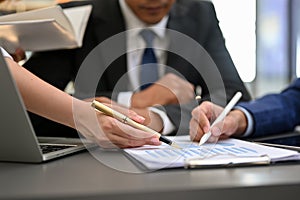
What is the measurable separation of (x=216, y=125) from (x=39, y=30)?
1.37ft

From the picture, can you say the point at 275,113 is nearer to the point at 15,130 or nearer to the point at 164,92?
the point at 164,92

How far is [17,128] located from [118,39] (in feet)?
2.73

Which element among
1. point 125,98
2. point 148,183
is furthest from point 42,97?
point 125,98

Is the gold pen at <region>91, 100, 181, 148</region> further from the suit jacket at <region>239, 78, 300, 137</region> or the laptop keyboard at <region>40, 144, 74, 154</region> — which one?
the suit jacket at <region>239, 78, 300, 137</region>

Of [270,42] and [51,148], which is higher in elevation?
[51,148]

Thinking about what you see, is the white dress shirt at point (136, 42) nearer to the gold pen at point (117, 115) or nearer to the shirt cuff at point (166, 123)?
the shirt cuff at point (166, 123)

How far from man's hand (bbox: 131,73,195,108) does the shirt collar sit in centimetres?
19

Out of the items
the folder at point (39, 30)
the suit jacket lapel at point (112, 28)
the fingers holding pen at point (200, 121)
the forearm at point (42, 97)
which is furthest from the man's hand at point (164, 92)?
the forearm at point (42, 97)

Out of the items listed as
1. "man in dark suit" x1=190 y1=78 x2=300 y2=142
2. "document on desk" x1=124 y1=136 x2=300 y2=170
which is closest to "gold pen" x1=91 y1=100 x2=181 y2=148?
"document on desk" x1=124 y1=136 x2=300 y2=170

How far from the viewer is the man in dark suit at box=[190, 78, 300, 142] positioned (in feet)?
2.49

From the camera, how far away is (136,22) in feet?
4.60

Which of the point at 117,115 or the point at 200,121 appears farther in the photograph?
the point at 200,121

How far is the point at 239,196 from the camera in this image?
0.40 meters

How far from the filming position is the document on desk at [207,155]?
1.66 feet
